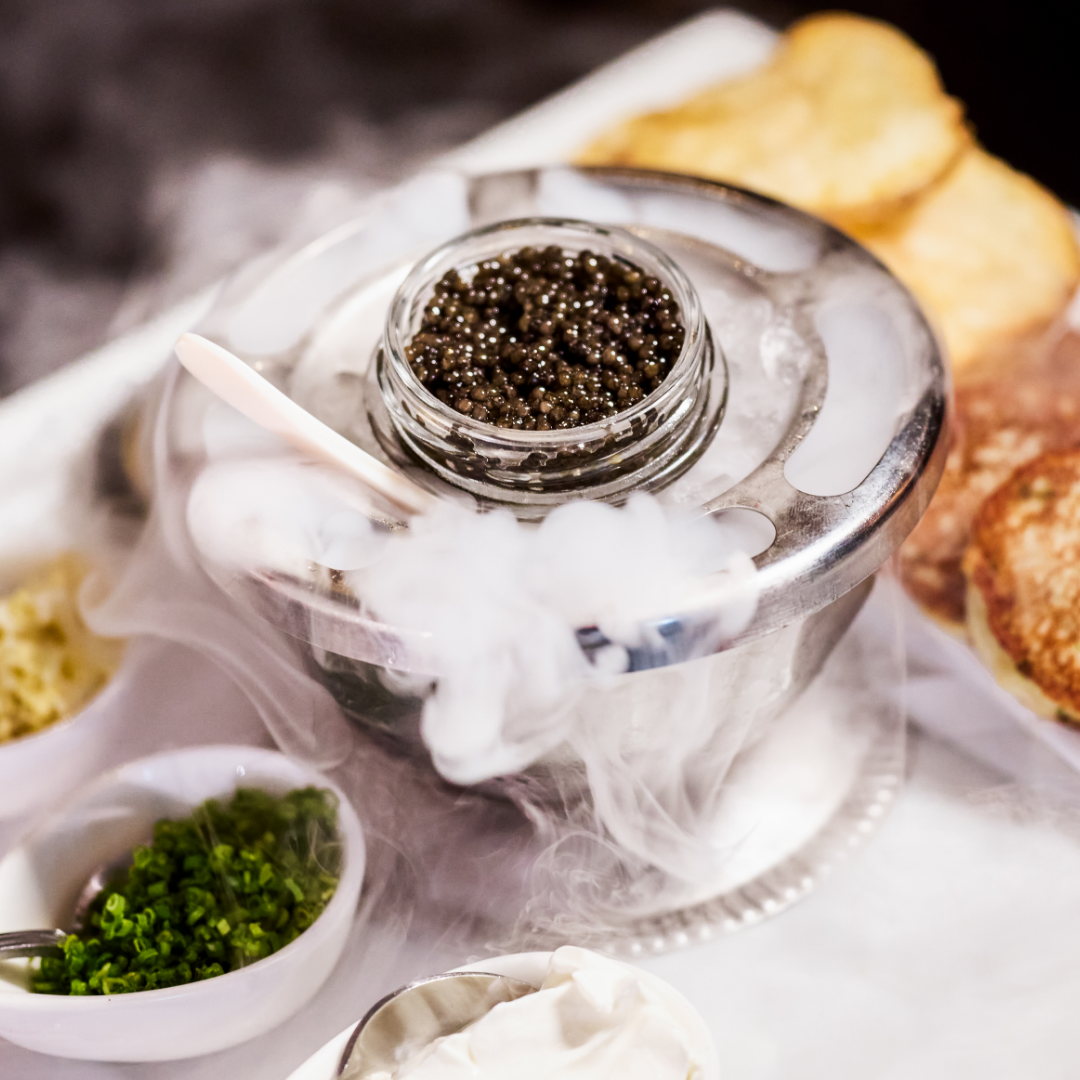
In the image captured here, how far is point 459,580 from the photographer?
2.65 ft

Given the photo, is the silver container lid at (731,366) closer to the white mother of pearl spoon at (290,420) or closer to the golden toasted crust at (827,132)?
the white mother of pearl spoon at (290,420)

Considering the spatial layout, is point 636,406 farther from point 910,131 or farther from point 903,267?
point 910,131

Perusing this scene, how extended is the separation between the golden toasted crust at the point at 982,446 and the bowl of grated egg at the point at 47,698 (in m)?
0.87

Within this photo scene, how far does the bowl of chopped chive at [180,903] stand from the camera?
0.83m

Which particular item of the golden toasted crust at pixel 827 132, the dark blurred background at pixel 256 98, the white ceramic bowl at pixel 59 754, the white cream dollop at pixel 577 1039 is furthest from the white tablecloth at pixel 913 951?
the dark blurred background at pixel 256 98

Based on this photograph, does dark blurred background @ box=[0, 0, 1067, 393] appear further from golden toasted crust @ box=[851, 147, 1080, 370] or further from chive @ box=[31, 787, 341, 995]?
chive @ box=[31, 787, 341, 995]

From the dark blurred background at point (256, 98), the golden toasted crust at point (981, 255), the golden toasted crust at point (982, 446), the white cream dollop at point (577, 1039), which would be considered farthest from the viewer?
the dark blurred background at point (256, 98)

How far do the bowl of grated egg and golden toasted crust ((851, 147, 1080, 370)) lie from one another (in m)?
1.04

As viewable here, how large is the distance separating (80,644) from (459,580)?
1.84 ft

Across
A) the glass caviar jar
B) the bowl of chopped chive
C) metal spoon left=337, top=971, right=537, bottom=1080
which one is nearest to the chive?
the bowl of chopped chive

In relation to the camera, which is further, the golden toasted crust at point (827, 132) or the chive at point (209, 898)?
the golden toasted crust at point (827, 132)

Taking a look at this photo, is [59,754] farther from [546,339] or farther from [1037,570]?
[1037,570]

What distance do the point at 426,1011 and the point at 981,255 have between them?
1.12m

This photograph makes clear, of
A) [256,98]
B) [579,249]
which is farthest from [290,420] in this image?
[256,98]
